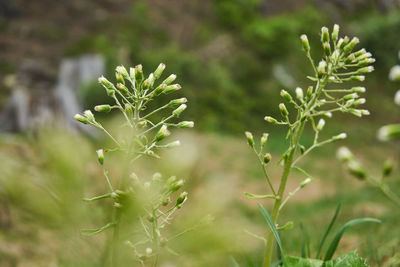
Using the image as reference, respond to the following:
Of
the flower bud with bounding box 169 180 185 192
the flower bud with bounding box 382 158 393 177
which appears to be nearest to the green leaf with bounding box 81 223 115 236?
the flower bud with bounding box 169 180 185 192

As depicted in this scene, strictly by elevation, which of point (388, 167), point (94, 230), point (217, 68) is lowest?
point (217, 68)

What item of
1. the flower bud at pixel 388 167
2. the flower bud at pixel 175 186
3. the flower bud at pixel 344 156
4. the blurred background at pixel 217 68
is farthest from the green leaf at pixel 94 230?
the blurred background at pixel 217 68

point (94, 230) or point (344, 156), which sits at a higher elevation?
point (344, 156)

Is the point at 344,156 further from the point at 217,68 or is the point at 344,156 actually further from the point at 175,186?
the point at 217,68

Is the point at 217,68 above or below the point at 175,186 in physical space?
below

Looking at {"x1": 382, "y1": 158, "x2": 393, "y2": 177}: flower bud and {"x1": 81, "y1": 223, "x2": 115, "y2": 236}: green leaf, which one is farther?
{"x1": 382, "y1": 158, "x2": 393, "y2": 177}: flower bud

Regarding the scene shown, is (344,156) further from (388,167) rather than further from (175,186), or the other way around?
(175,186)

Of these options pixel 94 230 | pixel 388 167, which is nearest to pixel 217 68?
pixel 388 167

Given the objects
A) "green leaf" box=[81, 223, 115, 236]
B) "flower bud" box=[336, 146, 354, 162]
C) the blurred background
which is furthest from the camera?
the blurred background

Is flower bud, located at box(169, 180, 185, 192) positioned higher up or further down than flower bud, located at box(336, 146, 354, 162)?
further down

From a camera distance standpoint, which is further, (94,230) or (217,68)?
(217,68)

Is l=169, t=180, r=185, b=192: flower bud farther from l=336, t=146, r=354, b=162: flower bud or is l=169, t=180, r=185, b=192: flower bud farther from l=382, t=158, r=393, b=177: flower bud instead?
l=382, t=158, r=393, b=177: flower bud

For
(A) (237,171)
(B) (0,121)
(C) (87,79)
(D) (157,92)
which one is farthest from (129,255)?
(C) (87,79)
